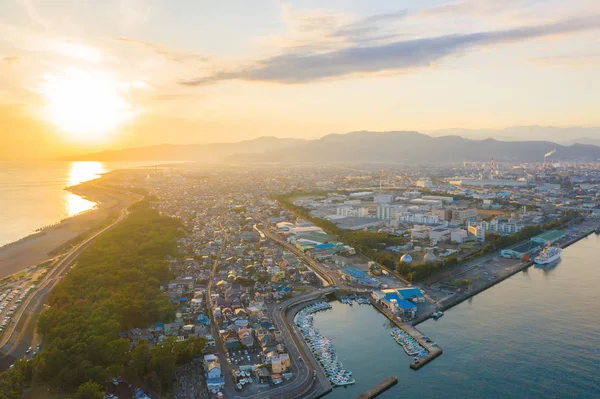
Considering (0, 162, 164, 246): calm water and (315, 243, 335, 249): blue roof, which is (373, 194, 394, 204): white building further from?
(0, 162, 164, 246): calm water

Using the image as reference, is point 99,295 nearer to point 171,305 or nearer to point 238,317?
point 171,305

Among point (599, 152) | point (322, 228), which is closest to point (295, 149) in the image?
point (599, 152)

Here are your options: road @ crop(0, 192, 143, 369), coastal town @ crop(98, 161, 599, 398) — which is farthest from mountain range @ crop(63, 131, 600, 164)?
road @ crop(0, 192, 143, 369)

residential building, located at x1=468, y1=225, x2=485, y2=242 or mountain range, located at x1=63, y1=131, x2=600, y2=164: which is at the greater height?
mountain range, located at x1=63, y1=131, x2=600, y2=164

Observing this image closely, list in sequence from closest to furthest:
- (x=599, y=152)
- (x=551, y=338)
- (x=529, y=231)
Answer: (x=551, y=338), (x=529, y=231), (x=599, y=152)

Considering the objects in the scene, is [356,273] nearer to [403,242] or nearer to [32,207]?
[403,242]

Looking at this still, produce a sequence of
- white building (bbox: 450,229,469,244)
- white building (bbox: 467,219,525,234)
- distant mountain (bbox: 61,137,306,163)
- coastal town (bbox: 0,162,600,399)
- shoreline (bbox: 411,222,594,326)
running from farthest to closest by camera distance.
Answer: distant mountain (bbox: 61,137,306,163) → white building (bbox: 467,219,525,234) → white building (bbox: 450,229,469,244) → shoreline (bbox: 411,222,594,326) → coastal town (bbox: 0,162,600,399)

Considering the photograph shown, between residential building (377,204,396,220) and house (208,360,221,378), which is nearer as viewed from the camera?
house (208,360,221,378)

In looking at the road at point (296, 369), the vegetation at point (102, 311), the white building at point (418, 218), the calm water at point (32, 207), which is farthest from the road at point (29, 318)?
the white building at point (418, 218)
